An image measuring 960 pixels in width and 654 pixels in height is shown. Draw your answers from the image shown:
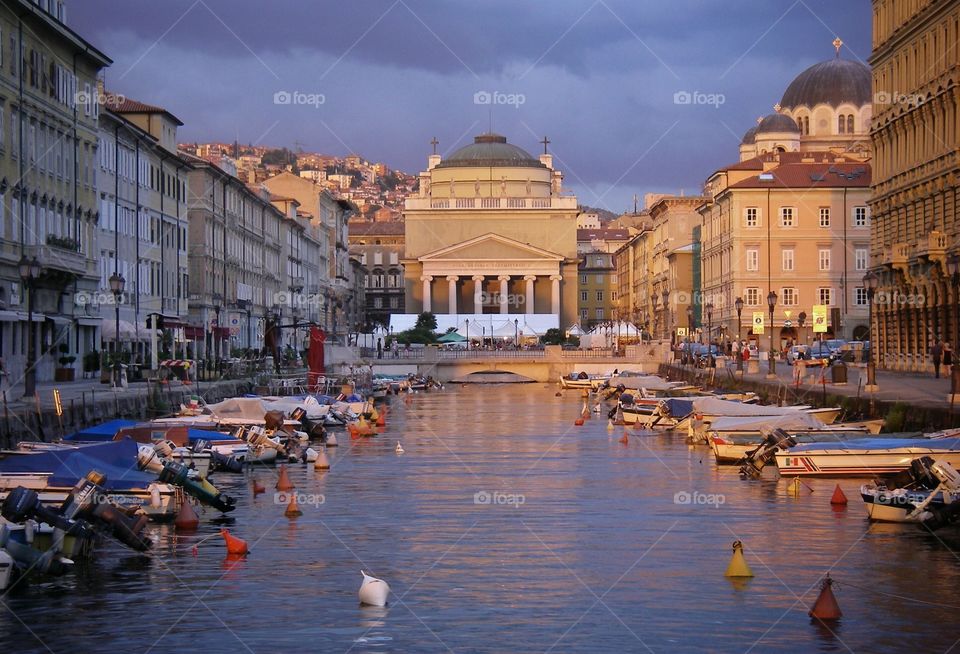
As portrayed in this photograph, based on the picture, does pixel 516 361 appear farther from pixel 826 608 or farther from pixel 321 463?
pixel 826 608

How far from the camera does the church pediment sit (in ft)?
617

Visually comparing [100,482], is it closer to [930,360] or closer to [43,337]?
[43,337]

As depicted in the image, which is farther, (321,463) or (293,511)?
(321,463)

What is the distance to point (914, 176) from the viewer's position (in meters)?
67.6

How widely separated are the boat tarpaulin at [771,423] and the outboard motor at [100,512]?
2227cm

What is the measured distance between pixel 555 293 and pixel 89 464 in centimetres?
16321

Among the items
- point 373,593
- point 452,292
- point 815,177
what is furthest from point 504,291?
point 373,593

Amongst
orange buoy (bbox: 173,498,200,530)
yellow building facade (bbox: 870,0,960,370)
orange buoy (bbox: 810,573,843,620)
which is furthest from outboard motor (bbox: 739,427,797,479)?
yellow building facade (bbox: 870,0,960,370)

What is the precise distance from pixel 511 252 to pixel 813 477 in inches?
5972

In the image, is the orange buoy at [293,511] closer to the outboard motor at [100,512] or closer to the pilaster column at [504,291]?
the outboard motor at [100,512]

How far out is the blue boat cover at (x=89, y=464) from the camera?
28312 mm

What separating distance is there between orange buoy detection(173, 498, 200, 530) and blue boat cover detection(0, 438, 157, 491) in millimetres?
825

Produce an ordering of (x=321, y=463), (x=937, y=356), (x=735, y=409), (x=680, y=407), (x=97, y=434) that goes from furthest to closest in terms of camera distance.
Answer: (x=680, y=407)
(x=937, y=356)
(x=735, y=409)
(x=321, y=463)
(x=97, y=434)

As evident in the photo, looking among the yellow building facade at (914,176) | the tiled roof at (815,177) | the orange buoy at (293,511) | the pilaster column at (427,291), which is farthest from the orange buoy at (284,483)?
the pilaster column at (427,291)
